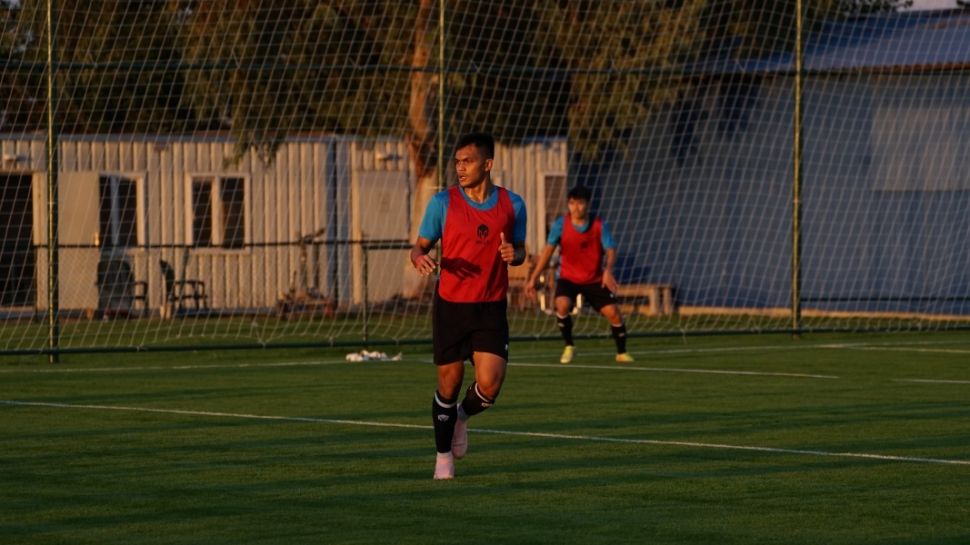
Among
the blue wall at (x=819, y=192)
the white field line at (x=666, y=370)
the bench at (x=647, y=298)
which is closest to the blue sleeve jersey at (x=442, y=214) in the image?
the white field line at (x=666, y=370)

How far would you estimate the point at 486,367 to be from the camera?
434 inches

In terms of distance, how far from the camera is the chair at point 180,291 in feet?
103

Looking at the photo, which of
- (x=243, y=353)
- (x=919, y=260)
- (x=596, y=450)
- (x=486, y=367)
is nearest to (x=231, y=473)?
(x=486, y=367)

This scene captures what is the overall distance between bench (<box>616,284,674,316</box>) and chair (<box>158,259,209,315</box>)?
7067mm

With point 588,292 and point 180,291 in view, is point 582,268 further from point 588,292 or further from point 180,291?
point 180,291

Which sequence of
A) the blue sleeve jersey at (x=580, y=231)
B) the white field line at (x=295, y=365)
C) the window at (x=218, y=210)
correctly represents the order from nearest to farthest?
the white field line at (x=295, y=365) < the blue sleeve jersey at (x=580, y=231) < the window at (x=218, y=210)

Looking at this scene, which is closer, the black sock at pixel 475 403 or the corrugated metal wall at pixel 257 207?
the black sock at pixel 475 403

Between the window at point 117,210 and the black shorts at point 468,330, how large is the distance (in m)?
24.8

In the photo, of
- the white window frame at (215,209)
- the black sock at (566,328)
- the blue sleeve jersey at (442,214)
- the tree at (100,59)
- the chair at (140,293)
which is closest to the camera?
the blue sleeve jersey at (442,214)

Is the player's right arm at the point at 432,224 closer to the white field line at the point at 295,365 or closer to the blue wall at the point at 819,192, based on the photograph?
the white field line at the point at 295,365

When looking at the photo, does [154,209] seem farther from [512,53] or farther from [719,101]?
[719,101]

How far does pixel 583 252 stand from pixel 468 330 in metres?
10.2

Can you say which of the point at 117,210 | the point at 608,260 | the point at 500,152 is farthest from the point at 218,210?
the point at 608,260

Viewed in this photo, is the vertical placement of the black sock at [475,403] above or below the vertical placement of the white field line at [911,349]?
above
